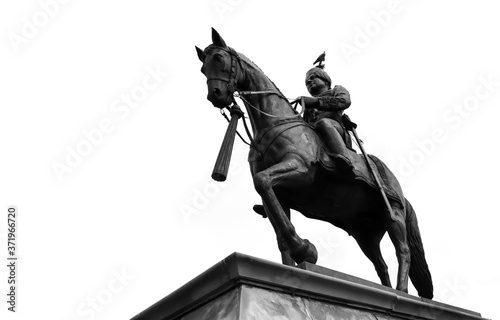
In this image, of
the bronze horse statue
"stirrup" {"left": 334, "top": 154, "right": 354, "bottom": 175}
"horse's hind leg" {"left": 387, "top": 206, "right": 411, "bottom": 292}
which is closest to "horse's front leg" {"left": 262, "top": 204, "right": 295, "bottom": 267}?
the bronze horse statue

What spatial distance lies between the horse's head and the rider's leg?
112 centimetres

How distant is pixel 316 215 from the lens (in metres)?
7.88

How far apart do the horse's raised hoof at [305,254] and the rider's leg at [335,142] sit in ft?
3.74

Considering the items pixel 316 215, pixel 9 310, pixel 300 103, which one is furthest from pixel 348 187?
pixel 9 310

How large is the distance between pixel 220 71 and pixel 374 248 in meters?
3.12

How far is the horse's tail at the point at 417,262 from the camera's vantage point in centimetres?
812

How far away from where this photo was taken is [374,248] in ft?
27.4

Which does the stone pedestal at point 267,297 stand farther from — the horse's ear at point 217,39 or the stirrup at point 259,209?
the horse's ear at point 217,39

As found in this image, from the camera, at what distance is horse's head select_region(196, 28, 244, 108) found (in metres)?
7.17

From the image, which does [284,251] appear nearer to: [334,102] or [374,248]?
[374,248]

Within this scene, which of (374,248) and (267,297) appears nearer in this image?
(267,297)

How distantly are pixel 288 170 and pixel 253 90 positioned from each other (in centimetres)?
128

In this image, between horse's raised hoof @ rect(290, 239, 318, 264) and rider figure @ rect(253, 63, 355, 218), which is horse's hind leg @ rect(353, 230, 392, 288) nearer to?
rider figure @ rect(253, 63, 355, 218)

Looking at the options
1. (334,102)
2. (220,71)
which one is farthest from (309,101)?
(220,71)
